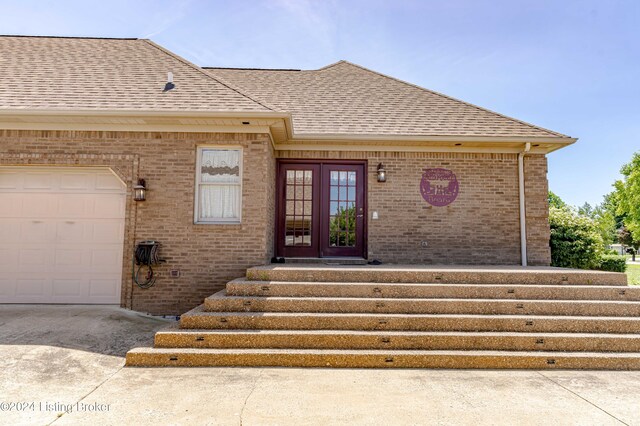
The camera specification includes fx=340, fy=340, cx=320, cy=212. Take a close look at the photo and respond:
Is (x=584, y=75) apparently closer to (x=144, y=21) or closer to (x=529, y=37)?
(x=529, y=37)

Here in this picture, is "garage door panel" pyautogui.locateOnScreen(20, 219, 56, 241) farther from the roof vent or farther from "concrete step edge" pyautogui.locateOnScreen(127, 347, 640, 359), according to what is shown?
"concrete step edge" pyautogui.locateOnScreen(127, 347, 640, 359)

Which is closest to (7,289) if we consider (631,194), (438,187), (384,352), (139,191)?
(139,191)

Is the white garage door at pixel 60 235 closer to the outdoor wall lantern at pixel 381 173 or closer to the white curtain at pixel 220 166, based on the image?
the white curtain at pixel 220 166

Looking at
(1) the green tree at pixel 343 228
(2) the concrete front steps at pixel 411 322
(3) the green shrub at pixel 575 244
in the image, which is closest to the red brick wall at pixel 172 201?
(2) the concrete front steps at pixel 411 322

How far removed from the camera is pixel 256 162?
247 inches

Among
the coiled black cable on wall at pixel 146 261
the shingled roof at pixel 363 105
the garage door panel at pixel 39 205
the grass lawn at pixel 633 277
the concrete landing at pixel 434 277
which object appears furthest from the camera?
the grass lawn at pixel 633 277

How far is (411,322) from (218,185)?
13.5ft

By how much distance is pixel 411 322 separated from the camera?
4.60 metres

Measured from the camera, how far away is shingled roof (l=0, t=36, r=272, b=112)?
19.5 feet

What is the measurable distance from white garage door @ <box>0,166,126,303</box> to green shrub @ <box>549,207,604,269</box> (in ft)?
36.7

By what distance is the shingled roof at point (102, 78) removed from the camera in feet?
19.5

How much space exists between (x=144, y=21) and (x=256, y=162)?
4.67 meters

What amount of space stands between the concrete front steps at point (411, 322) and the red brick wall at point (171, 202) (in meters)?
1.09

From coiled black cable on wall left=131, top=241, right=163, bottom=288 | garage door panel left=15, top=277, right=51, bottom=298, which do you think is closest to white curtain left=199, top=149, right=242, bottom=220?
coiled black cable on wall left=131, top=241, right=163, bottom=288
